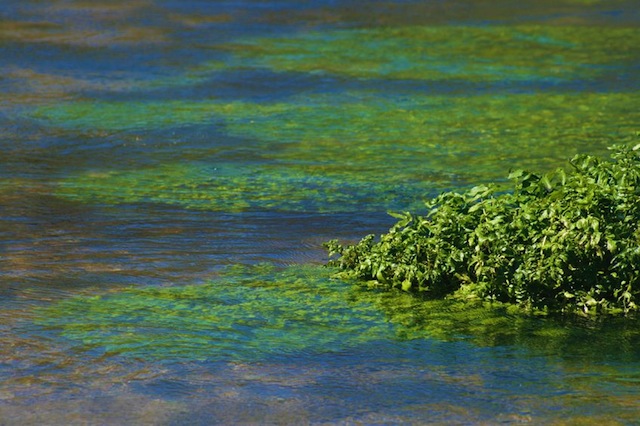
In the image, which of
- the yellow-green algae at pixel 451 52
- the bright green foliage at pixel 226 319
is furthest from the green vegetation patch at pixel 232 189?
the yellow-green algae at pixel 451 52

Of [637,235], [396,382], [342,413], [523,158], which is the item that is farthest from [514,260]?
[523,158]

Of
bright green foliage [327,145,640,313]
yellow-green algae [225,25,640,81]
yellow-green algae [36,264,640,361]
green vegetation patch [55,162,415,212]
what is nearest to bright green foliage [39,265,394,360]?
yellow-green algae [36,264,640,361]

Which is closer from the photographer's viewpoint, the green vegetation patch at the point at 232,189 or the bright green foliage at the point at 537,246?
the bright green foliage at the point at 537,246

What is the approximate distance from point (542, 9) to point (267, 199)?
417 inches

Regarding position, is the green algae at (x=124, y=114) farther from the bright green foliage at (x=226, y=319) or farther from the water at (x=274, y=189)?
the bright green foliage at (x=226, y=319)

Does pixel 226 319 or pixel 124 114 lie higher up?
pixel 124 114

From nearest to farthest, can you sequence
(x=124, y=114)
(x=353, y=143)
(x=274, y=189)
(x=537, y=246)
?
(x=537, y=246)
(x=274, y=189)
(x=353, y=143)
(x=124, y=114)

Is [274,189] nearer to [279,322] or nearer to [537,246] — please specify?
[279,322]

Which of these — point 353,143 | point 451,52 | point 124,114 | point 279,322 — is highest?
point 451,52

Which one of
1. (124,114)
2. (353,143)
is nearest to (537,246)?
(353,143)

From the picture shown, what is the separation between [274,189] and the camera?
9.55 m

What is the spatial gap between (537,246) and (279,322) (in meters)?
1.33

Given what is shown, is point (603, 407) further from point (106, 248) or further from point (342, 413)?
point (106, 248)

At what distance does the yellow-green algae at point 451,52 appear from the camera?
47.1 feet
